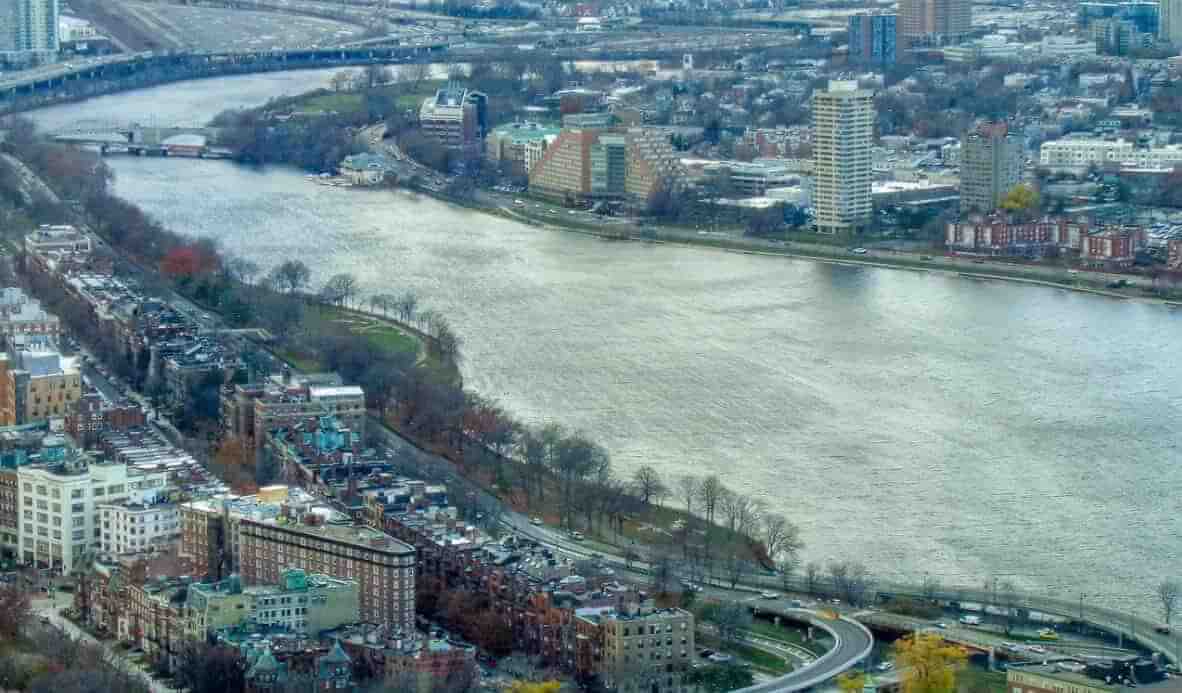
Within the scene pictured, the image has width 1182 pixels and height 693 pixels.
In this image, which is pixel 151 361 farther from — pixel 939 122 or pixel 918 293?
pixel 939 122

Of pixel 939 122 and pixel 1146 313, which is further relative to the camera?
pixel 939 122

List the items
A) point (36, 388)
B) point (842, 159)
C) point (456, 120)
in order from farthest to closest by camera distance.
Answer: point (456, 120) < point (842, 159) < point (36, 388)

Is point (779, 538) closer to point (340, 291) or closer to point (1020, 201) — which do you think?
point (340, 291)

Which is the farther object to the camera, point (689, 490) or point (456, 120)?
point (456, 120)

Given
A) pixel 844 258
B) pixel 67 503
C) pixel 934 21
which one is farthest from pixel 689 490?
pixel 934 21

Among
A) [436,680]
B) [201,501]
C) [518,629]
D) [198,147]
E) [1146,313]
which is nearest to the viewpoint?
[436,680]

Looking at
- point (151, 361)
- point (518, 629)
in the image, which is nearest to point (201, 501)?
point (518, 629)

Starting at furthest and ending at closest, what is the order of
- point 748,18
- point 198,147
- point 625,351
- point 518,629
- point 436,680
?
point 748,18 → point 198,147 → point 625,351 → point 518,629 → point 436,680

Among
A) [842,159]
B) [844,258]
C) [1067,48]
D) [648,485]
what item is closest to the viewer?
[648,485]
